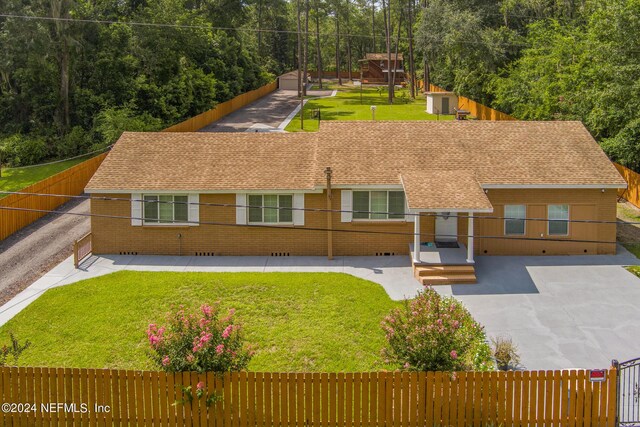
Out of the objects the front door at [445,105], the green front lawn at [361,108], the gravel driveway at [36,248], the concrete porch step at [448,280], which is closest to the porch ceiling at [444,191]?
the concrete porch step at [448,280]

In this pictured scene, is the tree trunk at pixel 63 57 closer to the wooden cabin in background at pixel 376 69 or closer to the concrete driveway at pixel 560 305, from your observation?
the concrete driveway at pixel 560 305


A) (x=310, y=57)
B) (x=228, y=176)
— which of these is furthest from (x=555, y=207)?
(x=310, y=57)

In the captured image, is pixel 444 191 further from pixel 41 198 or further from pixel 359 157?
pixel 41 198

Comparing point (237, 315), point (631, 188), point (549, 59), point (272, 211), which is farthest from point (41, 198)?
point (549, 59)

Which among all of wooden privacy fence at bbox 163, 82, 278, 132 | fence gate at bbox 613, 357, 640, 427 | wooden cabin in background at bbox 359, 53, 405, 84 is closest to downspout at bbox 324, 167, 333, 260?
fence gate at bbox 613, 357, 640, 427

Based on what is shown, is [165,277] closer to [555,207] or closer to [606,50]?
[555,207]

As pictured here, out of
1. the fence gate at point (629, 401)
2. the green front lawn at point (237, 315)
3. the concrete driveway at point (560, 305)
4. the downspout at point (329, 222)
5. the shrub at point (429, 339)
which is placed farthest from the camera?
the downspout at point (329, 222)

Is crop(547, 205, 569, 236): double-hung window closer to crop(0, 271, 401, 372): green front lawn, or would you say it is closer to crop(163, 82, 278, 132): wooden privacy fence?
crop(0, 271, 401, 372): green front lawn
